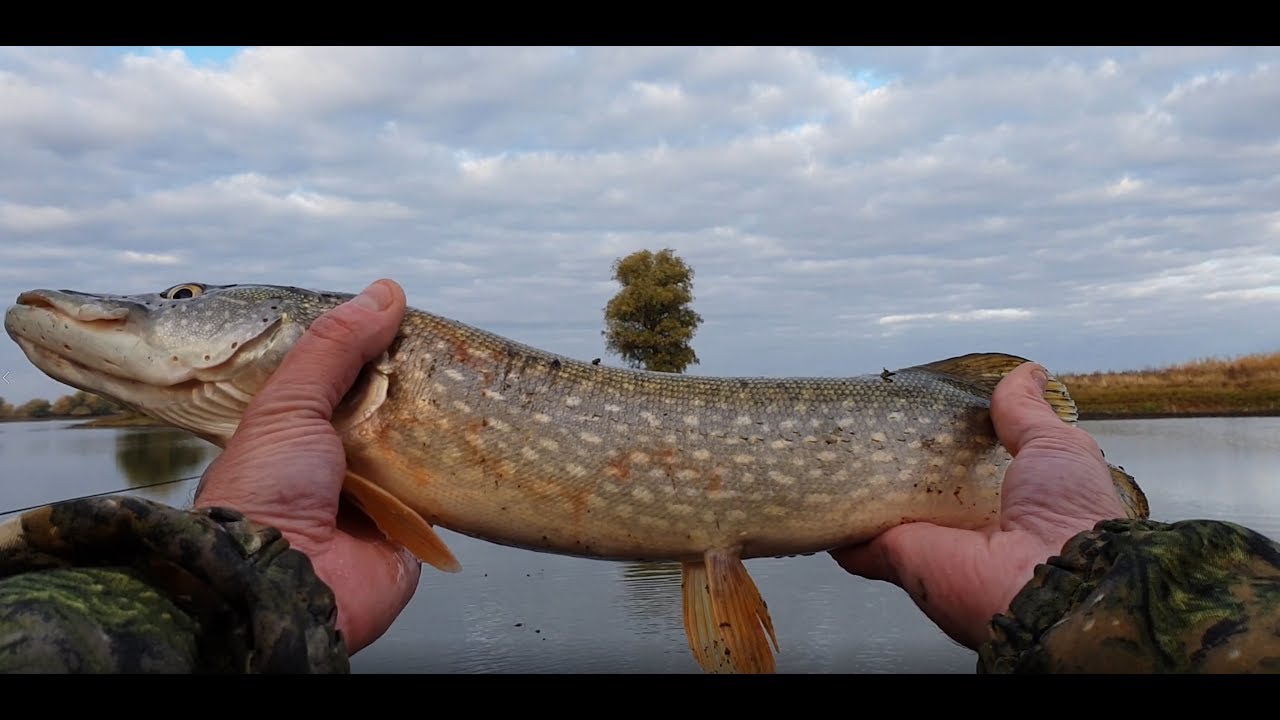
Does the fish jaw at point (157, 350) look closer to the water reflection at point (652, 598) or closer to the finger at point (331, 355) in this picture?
the finger at point (331, 355)

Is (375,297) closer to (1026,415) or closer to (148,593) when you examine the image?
(148,593)

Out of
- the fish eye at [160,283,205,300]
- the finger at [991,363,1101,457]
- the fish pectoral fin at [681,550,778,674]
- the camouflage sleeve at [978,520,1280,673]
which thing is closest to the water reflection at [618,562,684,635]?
the fish pectoral fin at [681,550,778,674]

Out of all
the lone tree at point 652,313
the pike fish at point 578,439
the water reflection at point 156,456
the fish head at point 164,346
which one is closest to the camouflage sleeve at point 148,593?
the pike fish at point 578,439

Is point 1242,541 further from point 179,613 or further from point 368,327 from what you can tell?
point 368,327

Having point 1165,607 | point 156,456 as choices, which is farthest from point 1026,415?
point 156,456

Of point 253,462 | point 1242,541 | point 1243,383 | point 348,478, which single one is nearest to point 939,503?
point 1242,541
